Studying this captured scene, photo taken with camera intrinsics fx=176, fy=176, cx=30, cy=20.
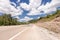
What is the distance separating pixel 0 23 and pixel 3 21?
372 cm

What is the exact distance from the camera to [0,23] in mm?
117812

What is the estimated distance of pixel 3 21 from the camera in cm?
12094
